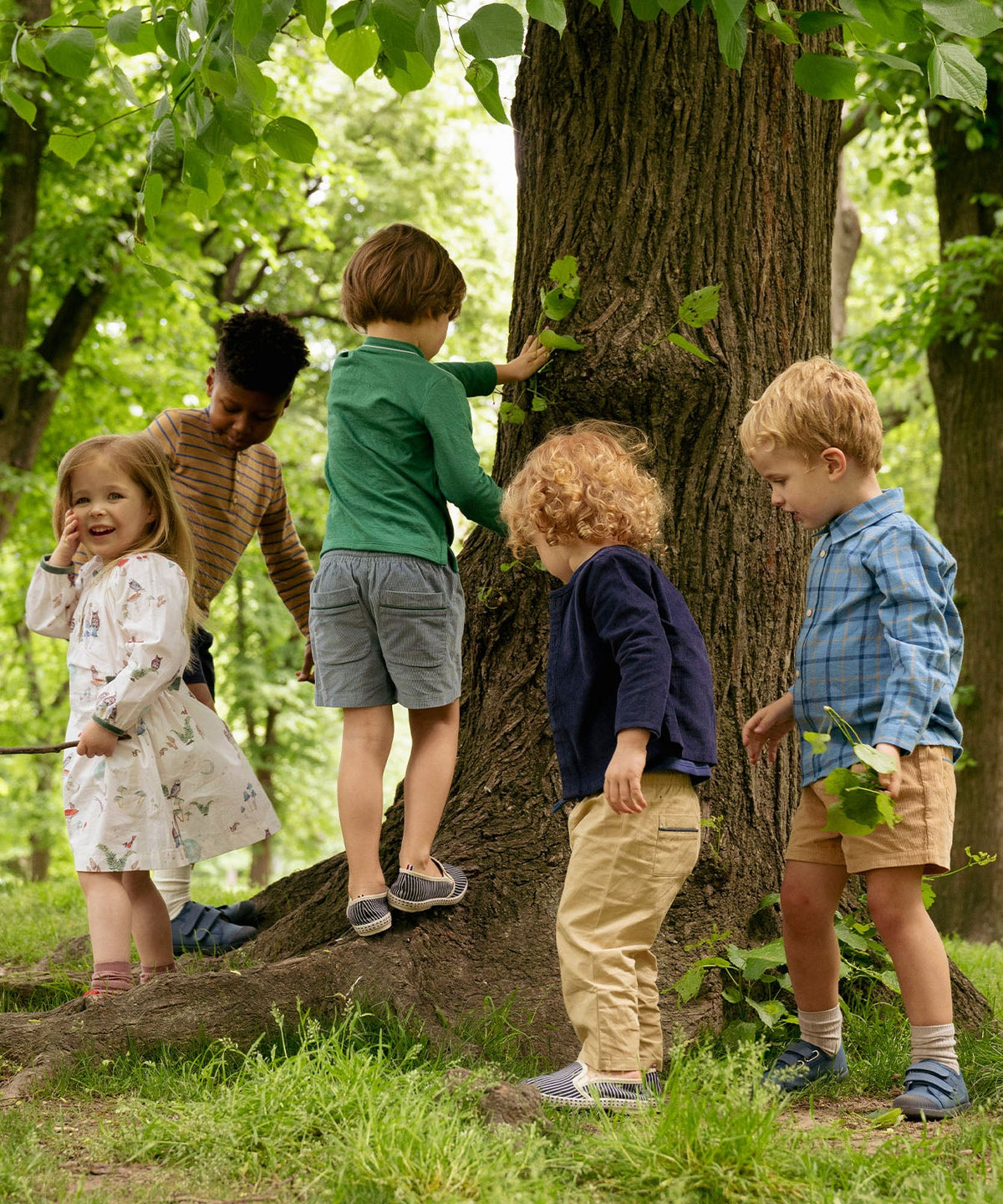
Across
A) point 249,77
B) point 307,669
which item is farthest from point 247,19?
point 307,669

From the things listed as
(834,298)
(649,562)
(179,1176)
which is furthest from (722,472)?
(834,298)

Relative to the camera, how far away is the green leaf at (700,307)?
3.44 metres

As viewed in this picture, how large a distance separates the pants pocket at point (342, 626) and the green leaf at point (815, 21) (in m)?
1.89

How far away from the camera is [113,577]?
3.63m

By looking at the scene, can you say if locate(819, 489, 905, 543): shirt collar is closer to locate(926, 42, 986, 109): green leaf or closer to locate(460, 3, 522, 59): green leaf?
locate(926, 42, 986, 109): green leaf

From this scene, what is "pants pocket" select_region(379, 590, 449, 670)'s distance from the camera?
3.29 meters

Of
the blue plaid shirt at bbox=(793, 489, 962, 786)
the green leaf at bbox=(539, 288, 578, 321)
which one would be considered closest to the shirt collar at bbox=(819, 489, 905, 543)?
the blue plaid shirt at bbox=(793, 489, 962, 786)

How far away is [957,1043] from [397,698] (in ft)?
6.10

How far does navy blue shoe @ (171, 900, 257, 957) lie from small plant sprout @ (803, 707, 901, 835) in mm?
2296

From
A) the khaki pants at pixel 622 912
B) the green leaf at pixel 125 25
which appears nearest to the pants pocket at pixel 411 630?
the khaki pants at pixel 622 912

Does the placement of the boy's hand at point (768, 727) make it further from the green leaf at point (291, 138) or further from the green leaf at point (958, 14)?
the green leaf at point (291, 138)

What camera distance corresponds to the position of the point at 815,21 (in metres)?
2.91

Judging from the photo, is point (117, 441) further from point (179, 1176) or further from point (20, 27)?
point (179, 1176)

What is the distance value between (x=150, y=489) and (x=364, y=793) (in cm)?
127
